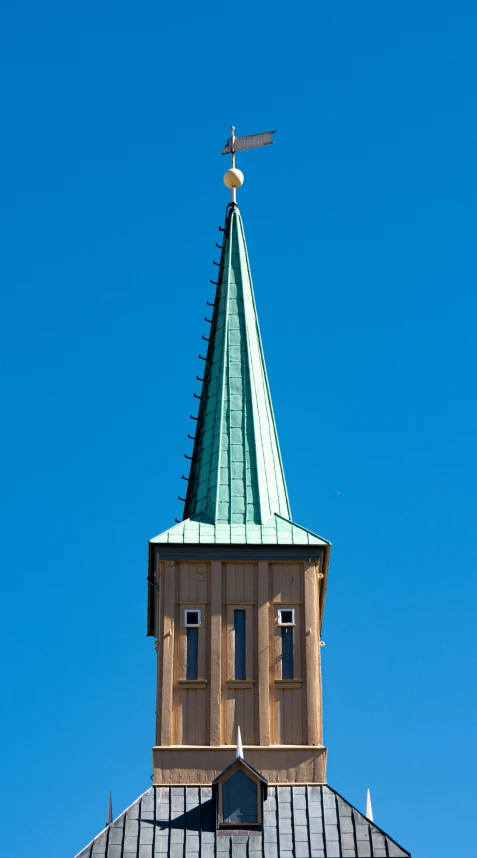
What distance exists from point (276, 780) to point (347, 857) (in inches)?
119

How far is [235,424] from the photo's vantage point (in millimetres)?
Answer: 53250

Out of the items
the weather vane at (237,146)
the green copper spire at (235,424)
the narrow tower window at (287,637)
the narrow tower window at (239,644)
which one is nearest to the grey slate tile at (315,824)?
the narrow tower window at (287,637)

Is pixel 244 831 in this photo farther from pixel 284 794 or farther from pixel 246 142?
pixel 246 142

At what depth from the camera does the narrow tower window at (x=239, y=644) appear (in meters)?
48.7

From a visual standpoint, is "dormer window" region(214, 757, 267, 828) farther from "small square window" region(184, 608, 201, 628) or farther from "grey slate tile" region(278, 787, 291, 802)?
"small square window" region(184, 608, 201, 628)

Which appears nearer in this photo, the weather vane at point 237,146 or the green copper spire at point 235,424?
the green copper spire at point 235,424

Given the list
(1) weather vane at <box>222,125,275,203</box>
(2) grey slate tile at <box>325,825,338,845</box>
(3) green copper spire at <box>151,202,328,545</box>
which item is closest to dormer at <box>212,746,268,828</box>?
(2) grey slate tile at <box>325,825,338,845</box>

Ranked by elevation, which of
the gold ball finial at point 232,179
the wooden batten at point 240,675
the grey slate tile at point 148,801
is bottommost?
the grey slate tile at point 148,801

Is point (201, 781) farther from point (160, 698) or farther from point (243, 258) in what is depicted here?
point (243, 258)

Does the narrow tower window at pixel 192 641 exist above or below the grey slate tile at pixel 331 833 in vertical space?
above

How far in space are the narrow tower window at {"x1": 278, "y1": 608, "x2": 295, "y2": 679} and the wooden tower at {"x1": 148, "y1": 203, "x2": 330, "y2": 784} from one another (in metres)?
0.02

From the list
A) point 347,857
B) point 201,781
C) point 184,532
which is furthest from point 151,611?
point 347,857

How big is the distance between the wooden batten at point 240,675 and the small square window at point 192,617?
60mm

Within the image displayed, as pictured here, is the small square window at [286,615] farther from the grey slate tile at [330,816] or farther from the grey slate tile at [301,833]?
the grey slate tile at [301,833]
